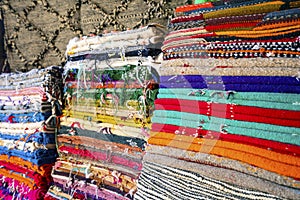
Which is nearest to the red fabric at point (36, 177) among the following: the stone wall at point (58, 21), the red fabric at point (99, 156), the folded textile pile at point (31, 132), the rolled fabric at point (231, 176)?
the folded textile pile at point (31, 132)

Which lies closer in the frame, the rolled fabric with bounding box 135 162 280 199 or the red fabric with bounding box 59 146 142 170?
the rolled fabric with bounding box 135 162 280 199

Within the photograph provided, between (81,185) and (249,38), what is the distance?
56 centimetres

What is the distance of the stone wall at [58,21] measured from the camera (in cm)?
93

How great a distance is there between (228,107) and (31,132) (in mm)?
652

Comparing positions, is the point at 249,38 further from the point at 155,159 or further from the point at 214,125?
the point at 155,159

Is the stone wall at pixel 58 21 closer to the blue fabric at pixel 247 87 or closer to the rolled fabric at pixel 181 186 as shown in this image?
the blue fabric at pixel 247 87

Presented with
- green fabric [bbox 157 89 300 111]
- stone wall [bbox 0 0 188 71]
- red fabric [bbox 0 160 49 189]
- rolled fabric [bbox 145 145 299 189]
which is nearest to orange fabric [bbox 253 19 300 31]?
green fabric [bbox 157 89 300 111]

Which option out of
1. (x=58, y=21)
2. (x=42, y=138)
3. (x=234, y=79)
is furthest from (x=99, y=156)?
(x=58, y=21)

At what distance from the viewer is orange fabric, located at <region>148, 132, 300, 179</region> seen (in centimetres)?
48

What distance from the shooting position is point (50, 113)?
1.00 m

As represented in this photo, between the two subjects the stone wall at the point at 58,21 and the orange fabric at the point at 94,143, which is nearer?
the orange fabric at the point at 94,143

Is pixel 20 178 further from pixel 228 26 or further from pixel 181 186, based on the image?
pixel 228 26

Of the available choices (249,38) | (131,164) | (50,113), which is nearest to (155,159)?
(131,164)

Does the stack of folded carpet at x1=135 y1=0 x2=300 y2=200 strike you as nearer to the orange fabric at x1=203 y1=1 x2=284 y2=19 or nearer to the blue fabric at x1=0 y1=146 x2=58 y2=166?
the orange fabric at x1=203 y1=1 x2=284 y2=19
